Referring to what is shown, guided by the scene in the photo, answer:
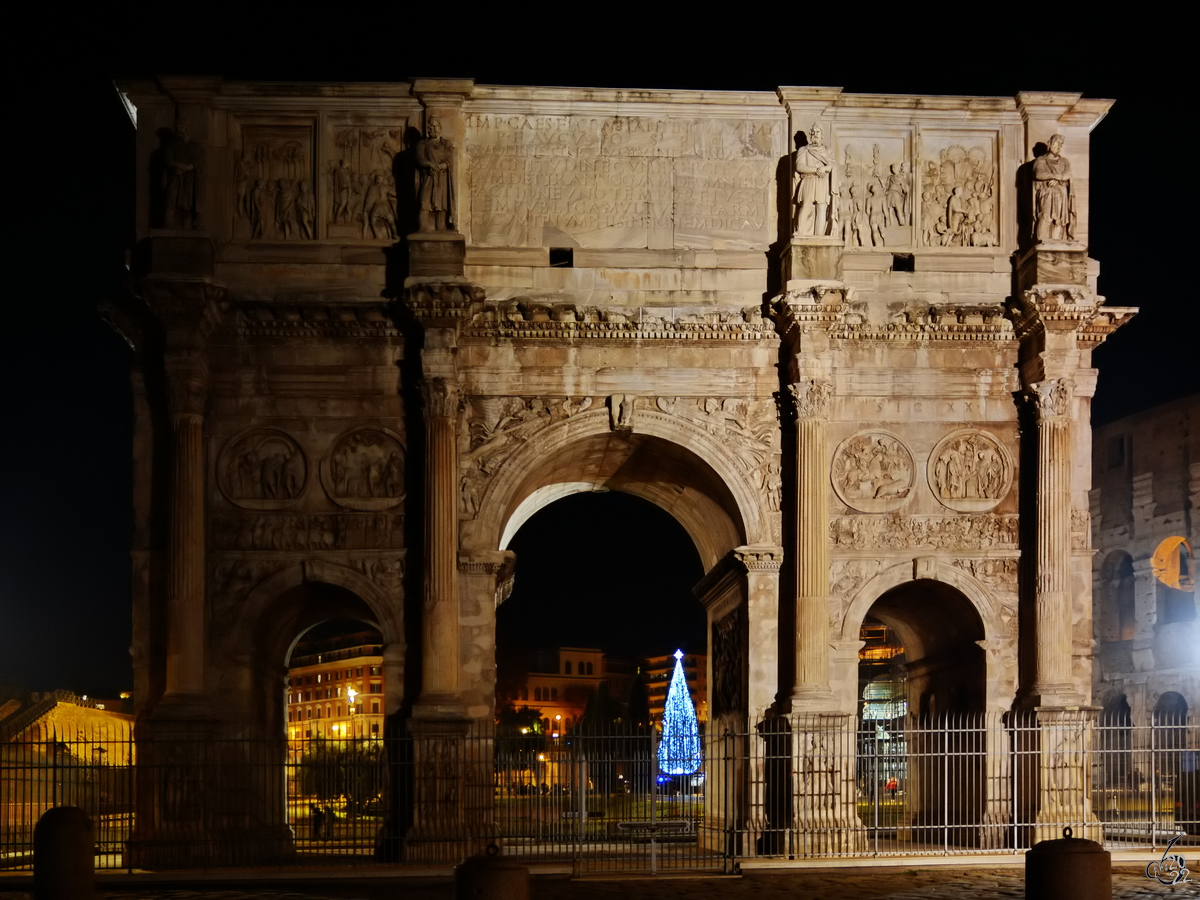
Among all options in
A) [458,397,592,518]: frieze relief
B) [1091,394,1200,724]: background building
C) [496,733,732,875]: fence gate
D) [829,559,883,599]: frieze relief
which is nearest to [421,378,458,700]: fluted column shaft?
[458,397,592,518]: frieze relief

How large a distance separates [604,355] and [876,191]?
4.74 m

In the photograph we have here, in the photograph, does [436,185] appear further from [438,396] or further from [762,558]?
[762,558]

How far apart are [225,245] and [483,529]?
5531mm

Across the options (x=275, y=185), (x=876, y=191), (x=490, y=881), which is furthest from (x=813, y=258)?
(x=490, y=881)

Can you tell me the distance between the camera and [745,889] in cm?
1694

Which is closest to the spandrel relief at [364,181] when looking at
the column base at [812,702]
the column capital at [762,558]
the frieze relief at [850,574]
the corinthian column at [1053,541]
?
the column capital at [762,558]

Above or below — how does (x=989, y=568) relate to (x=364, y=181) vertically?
below

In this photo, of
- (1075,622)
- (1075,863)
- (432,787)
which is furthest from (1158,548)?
(1075,863)

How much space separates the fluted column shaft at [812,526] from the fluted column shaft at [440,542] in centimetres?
480

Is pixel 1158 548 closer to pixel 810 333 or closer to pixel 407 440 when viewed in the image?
pixel 810 333

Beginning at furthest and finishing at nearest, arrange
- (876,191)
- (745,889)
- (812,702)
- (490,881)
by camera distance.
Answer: (876,191), (812,702), (745,889), (490,881)

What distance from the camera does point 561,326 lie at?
76.5ft

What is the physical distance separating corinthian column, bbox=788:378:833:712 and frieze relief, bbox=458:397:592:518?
2.55 metres

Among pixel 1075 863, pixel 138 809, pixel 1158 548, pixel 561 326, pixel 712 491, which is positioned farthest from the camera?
pixel 1158 548
